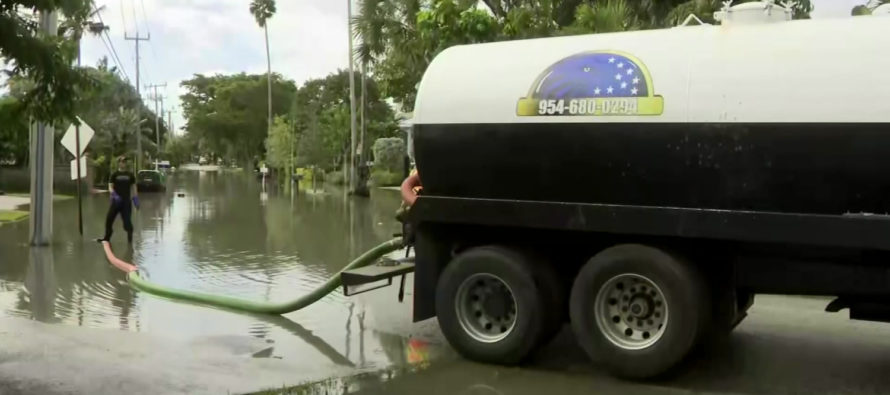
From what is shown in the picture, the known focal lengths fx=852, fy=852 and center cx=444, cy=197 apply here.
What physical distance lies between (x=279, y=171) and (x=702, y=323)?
69.7m

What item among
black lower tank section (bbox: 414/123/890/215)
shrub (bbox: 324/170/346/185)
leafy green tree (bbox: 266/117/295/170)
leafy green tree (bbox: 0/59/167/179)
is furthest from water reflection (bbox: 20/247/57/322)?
leafy green tree (bbox: 266/117/295/170)

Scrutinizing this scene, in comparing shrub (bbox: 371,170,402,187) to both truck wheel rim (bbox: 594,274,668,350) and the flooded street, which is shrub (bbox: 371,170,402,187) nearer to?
the flooded street

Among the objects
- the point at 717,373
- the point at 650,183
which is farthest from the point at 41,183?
the point at 717,373

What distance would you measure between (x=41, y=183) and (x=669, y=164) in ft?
40.3

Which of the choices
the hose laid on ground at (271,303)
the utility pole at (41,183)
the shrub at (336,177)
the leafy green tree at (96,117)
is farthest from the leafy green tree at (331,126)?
the hose laid on ground at (271,303)

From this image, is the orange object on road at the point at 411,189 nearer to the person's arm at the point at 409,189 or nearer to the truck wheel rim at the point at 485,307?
the person's arm at the point at 409,189

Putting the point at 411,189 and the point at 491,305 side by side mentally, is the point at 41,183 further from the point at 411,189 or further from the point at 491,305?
the point at 491,305

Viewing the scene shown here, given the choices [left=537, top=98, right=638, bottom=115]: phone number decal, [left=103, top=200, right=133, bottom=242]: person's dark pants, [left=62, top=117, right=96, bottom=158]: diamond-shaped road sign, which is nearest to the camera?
[left=537, top=98, right=638, bottom=115]: phone number decal

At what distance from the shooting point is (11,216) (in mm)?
21734

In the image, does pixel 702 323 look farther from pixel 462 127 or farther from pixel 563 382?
pixel 462 127

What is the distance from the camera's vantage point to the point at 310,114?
65562mm

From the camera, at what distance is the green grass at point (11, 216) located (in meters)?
20.9

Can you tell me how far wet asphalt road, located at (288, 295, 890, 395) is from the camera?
6.28 meters

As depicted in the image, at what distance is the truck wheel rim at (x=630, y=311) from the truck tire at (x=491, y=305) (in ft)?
1.69
